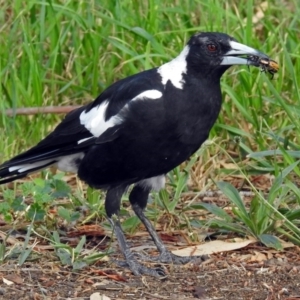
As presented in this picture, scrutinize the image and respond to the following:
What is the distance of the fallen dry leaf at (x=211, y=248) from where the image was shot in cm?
388


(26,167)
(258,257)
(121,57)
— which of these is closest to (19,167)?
(26,167)

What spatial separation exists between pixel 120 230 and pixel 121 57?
177 cm

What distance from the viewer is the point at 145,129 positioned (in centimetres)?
376

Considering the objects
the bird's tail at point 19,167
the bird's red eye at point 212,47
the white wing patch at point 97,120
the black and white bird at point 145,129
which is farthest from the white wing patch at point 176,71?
the bird's tail at point 19,167

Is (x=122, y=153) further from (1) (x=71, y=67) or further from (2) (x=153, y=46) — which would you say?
(1) (x=71, y=67)

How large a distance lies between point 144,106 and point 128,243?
0.68 m

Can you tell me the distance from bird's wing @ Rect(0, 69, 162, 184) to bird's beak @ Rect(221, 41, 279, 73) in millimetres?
309

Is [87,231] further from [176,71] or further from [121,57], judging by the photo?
[121,57]

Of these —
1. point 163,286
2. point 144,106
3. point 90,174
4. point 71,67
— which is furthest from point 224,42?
point 71,67

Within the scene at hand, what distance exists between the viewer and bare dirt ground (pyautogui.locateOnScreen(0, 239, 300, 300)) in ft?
11.2

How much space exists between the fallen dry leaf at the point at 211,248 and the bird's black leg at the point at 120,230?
0.77 ft

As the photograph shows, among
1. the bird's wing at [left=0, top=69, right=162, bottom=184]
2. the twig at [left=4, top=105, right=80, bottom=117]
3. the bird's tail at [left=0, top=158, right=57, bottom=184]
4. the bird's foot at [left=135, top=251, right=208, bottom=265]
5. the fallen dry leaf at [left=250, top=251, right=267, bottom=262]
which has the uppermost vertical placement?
the bird's wing at [left=0, top=69, right=162, bottom=184]

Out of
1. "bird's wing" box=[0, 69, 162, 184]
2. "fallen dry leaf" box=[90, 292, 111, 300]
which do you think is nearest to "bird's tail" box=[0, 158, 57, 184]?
"bird's wing" box=[0, 69, 162, 184]

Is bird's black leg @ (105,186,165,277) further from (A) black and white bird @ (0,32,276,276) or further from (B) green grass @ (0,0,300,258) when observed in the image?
(B) green grass @ (0,0,300,258)
